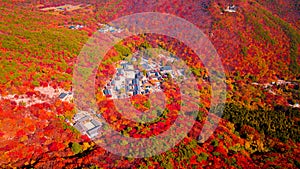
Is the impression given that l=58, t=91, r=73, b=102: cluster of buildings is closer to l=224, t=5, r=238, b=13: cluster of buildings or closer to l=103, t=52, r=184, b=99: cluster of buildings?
l=103, t=52, r=184, b=99: cluster of buildings

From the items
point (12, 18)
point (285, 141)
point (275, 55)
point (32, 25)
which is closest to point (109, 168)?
point (285, 141)

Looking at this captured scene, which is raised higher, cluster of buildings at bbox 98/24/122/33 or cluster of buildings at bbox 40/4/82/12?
cluster of buildings at bbox 40/4/82/12

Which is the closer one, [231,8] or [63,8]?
[231,8]

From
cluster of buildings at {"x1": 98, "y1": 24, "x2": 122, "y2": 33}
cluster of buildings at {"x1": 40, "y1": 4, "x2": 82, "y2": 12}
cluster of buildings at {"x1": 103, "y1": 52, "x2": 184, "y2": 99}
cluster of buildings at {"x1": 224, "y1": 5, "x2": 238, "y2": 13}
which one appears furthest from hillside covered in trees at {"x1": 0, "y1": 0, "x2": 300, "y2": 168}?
cluster of buildings at {"x1": 98, "y1": 24, "x2": 122, "y2": 33}

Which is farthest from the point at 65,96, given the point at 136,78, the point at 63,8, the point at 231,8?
the point at 63,8

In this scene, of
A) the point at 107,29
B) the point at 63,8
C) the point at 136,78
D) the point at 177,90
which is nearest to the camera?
the point at 177,90

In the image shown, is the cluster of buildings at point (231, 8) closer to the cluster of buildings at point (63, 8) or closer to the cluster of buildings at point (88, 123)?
the cluster of buildings at point (63, 8)

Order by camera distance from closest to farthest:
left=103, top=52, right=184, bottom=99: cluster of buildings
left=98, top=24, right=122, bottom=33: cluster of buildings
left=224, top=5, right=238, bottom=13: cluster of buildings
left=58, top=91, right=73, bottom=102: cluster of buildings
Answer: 1. left=58, top=91, right=73, bottom=102: cluster of buildings
2. left=103, top=52, right=184, bottom=99: cluster of buildings
3. left=98, top=24, right=122, bottom=33: cluster of buildings
4. left=224, top=5, right=238, bottom=13: cluster of buildings

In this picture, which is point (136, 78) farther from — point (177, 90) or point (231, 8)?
point (231, 8)

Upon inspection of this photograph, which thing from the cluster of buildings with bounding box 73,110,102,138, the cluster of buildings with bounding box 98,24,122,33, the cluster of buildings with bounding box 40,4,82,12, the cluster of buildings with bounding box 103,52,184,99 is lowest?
the cluster of buildings with bounding box 73,110,102,138
